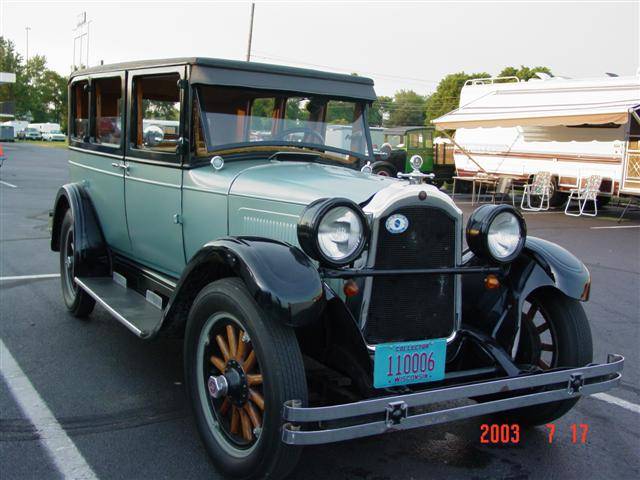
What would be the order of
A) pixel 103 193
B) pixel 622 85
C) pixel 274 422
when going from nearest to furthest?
1. pixel 274 422
2. pixel 103 193
3. pixel 622 85

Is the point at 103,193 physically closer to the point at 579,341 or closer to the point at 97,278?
the point at 97,278

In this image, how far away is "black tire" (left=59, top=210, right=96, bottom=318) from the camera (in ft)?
18.0

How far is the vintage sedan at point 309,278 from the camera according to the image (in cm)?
282

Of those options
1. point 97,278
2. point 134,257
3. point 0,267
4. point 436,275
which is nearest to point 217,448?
point 436,275

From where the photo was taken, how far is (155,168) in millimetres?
4512

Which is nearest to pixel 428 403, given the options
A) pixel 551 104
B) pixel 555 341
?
pixel 555 341

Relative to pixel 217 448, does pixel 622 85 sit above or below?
above

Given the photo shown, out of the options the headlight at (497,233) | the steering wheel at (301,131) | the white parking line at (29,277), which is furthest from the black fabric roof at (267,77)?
the white parking line at (29,277)

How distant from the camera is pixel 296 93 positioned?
4.50 m

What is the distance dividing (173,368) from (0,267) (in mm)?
3859

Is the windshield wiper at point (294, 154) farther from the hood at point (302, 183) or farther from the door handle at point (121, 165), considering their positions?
the door handle at point (121, 165)

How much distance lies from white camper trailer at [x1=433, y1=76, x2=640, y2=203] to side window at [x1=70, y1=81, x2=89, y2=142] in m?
10.8

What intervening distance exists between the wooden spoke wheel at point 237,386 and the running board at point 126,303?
2.06 feet

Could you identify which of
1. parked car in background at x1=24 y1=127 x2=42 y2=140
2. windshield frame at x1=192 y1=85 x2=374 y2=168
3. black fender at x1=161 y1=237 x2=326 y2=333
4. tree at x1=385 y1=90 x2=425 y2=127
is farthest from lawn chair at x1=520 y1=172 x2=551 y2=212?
tree at x1=385 y1=90 x2=425 y2=127
